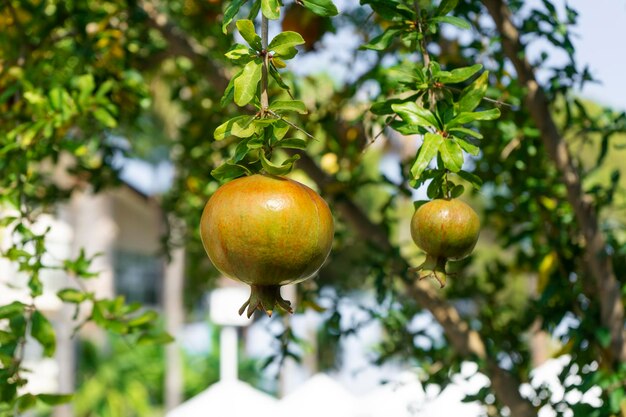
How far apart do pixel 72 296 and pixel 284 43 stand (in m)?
1.27

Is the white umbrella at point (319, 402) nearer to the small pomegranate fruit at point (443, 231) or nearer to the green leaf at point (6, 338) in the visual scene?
the green leaf at point (6, 338)

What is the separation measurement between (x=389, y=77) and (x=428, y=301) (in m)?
0.91

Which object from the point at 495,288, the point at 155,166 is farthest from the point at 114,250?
the point at 495,288

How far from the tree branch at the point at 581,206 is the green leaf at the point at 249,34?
1344 millimetres

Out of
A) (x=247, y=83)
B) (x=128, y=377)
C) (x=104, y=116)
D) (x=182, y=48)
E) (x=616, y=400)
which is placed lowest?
(x=616, y=400)

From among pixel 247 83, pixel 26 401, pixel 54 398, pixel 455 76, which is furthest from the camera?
pixel 54 398

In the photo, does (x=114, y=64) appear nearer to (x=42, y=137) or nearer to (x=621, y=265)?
(x=42, y=137)

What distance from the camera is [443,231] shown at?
1236 mm

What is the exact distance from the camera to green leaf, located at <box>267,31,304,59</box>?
119 centimetres

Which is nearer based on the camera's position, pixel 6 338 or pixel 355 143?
pixel 6 338

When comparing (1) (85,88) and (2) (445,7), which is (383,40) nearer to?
(2) (445,7)

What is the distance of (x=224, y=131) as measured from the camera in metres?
1.17

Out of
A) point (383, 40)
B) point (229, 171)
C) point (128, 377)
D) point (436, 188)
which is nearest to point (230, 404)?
point (383, 40)

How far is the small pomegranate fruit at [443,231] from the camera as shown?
1237mm
